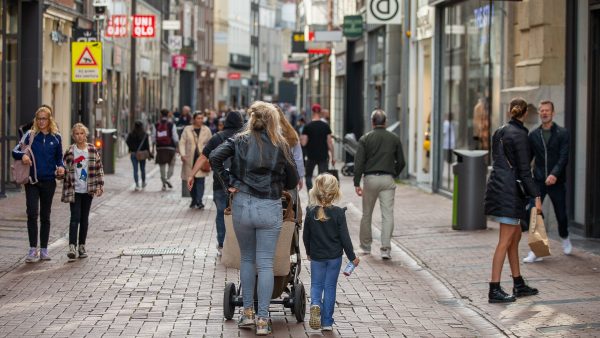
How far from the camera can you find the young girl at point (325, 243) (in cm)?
1023

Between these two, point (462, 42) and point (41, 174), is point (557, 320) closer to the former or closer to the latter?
point (41, 174)

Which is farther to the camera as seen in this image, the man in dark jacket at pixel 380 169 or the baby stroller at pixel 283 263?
the man in dark jacket at pixel 380 169

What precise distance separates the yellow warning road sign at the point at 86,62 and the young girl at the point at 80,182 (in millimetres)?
12959

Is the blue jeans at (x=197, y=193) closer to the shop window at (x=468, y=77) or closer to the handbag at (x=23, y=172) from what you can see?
the shop window at (x=468, y=77)

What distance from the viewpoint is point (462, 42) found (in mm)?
24828

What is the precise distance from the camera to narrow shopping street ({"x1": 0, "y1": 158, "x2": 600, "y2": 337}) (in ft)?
34.2

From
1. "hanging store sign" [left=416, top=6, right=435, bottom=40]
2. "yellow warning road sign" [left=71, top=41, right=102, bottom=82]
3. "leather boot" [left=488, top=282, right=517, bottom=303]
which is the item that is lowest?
"leather boot" [left=488, top=282, right=517, bottom=303]

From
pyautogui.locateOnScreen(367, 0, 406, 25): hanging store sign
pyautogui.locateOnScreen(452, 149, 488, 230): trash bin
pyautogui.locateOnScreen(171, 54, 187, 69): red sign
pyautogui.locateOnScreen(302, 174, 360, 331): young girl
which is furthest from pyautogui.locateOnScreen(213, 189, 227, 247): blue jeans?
pyautogui.locateOnScreen(171, 54, 187, 69): red sign

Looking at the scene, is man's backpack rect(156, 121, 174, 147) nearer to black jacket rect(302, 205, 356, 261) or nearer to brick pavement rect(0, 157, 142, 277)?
brick pavement rect(0, 157, 142, 277)

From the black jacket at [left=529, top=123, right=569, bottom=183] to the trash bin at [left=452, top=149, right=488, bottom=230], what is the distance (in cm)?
330

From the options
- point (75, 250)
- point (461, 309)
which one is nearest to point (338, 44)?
point (75, 250)

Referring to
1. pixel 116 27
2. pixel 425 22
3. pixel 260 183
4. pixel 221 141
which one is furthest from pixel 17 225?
pixel 116 27

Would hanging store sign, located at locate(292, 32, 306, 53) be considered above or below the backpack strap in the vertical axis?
above

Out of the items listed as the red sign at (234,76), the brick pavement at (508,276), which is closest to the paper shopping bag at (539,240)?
the brick pavement at (508,276)
